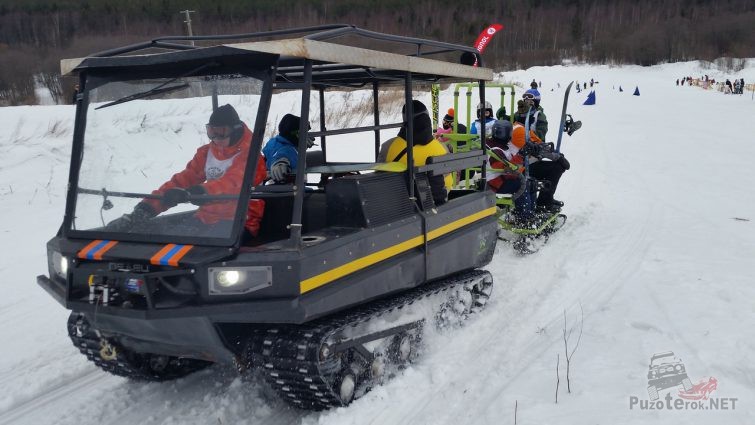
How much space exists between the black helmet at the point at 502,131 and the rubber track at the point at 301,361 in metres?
4.71

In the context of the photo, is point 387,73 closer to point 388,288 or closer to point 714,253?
point 388,288

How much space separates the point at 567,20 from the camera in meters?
94.5

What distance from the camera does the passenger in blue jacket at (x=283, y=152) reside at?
16.7 feet

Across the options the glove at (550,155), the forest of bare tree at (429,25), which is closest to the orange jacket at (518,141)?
the glove at (550,155)

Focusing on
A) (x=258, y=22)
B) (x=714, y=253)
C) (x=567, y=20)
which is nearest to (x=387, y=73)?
(x=714, y=253)

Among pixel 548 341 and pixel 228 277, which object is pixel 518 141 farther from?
pixel 228 277

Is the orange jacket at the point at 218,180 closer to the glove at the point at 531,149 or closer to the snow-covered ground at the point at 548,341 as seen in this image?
the snow-covered ground at the point at 548,341

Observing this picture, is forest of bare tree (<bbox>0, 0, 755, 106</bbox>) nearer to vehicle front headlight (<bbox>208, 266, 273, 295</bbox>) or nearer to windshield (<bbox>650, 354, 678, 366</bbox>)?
vehicle front headlight (<bbox>208, 266, 273, 295</bbox>)

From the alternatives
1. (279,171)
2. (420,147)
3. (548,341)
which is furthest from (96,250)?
(548,341)

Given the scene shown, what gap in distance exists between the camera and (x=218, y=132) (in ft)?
12.5

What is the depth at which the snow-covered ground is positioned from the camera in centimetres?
372

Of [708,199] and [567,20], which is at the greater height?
[567,20]

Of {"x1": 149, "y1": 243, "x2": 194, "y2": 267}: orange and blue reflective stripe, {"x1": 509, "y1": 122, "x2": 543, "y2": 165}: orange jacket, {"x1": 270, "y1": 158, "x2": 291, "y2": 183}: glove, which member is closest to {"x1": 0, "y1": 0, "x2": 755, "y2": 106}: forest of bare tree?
{"x1": 509, "y1": 122, "x2": 543, "y2": 165}: orange jacket

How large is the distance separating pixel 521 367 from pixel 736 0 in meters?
103
